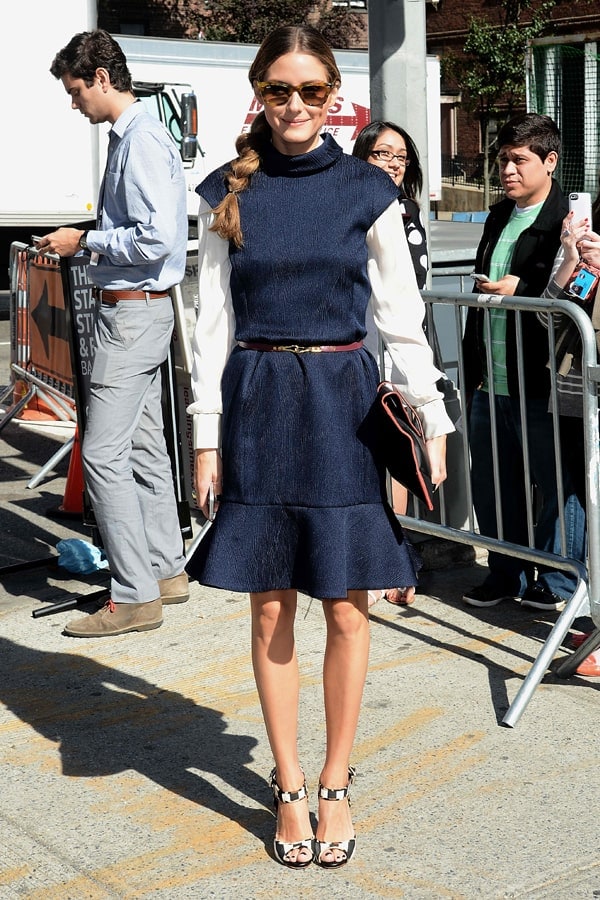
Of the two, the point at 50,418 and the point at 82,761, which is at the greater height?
the point at 50,418

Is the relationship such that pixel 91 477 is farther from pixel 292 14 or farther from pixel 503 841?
pixel 292 14

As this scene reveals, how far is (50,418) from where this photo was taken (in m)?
7.61

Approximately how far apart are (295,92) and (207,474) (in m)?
0.95

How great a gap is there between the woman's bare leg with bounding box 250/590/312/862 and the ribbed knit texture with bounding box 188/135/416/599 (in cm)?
9

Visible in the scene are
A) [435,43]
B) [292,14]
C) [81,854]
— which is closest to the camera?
[81,854]

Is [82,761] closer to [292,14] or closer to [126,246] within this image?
[126,246]

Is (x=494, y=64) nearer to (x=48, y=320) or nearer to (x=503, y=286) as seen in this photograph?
(x=48, y=320)

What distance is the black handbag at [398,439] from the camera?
10.2 ft

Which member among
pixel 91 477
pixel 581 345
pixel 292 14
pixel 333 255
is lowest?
pixel 91 477

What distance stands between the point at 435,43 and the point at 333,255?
3791 centimetres

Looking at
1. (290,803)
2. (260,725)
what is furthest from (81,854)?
(260,725)

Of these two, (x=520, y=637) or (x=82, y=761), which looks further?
(x=520, y=637)

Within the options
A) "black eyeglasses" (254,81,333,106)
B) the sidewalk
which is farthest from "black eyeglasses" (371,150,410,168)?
"black eyeglasses" (254,81,333,106)

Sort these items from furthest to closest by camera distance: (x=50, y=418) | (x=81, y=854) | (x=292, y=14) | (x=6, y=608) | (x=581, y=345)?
(x=292, y=14), (x=50, y=418), (x=6, y=608), (x=581, y=345), (x=81, y=854)
